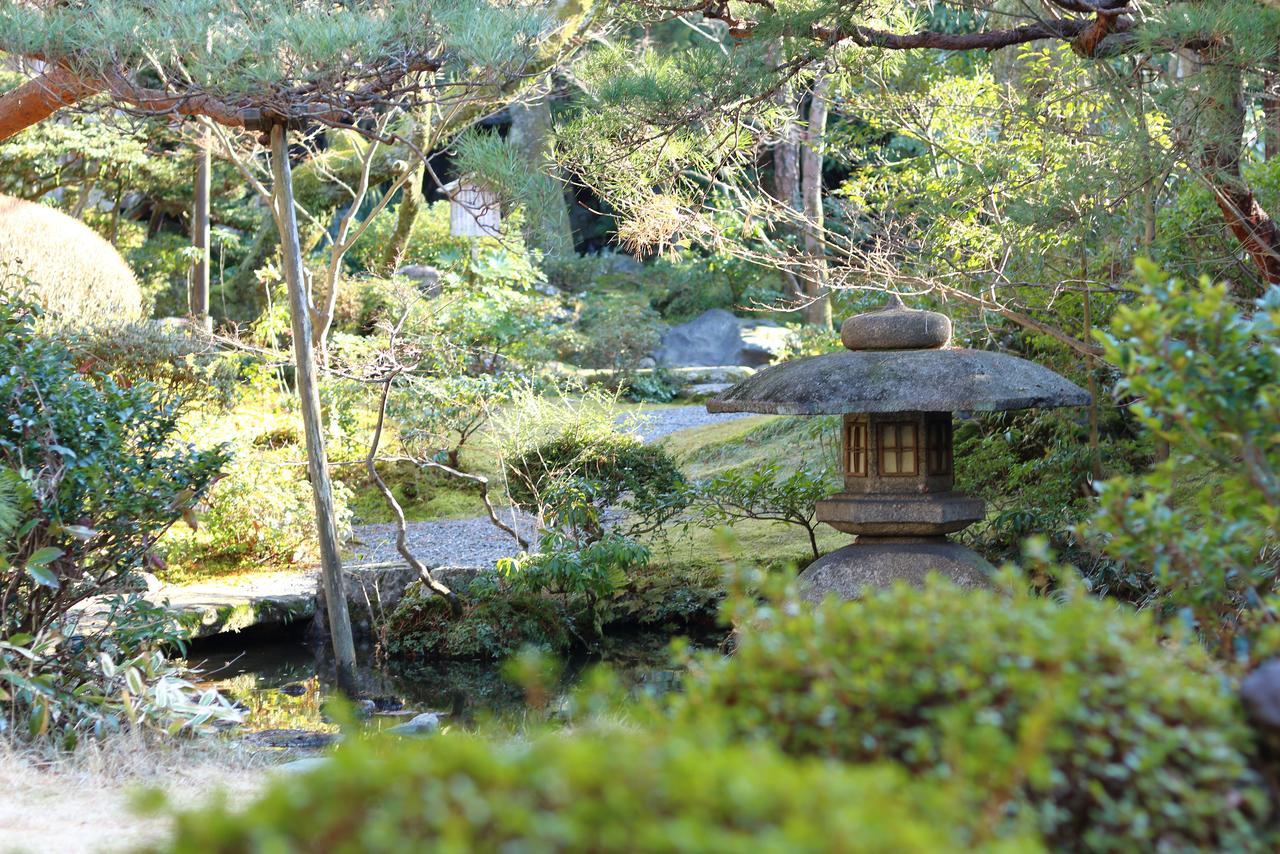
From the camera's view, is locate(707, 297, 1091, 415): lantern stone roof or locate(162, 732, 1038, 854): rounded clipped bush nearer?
locate(162, 732, 1038, 854): rounded clipped bush

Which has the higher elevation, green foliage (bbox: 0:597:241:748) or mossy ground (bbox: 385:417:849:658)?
green foliage (bbox: 0:597:241:748)

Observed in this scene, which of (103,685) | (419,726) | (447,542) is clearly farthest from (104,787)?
(447,542)

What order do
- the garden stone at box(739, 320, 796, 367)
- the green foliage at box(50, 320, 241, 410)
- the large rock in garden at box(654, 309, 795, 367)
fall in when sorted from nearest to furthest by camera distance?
the green foliage at box(50, 320, 241, 410)
the garden stone at box(739, 320, 796, 367)
the large rock in garden at box(654, 309, 795, 367)

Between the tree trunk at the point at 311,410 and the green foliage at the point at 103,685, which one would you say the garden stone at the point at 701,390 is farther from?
the green foliage at the point at 103,685

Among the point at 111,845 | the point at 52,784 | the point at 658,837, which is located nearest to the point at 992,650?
the point at 658,837

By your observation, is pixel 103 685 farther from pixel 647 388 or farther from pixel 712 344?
pixel 712 344

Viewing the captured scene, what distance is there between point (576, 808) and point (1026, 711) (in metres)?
0.74

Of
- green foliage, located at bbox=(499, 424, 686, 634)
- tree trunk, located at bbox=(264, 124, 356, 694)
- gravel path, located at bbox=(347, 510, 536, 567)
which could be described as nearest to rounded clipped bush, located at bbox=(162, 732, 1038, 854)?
tree trunk, located at bbox=(264, 124, 356, 694)

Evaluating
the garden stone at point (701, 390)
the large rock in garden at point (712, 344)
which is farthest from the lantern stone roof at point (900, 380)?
the large rock in garden at point (712, 344)

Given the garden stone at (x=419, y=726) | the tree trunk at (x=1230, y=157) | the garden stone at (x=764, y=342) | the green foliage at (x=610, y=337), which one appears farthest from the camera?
the green foliage at (x=610, y=337)

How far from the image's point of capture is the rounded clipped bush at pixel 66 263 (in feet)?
31.4

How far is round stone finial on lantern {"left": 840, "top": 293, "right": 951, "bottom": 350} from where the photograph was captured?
518cm

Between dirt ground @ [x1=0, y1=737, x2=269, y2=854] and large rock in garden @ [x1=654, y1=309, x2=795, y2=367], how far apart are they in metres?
11.6

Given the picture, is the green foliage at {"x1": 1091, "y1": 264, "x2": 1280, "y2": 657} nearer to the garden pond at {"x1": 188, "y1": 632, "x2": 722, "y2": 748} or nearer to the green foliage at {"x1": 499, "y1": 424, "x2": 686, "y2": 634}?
the garden pond at {"x1": 188, "y1": 632, "x2": 722, "y2": 748}
